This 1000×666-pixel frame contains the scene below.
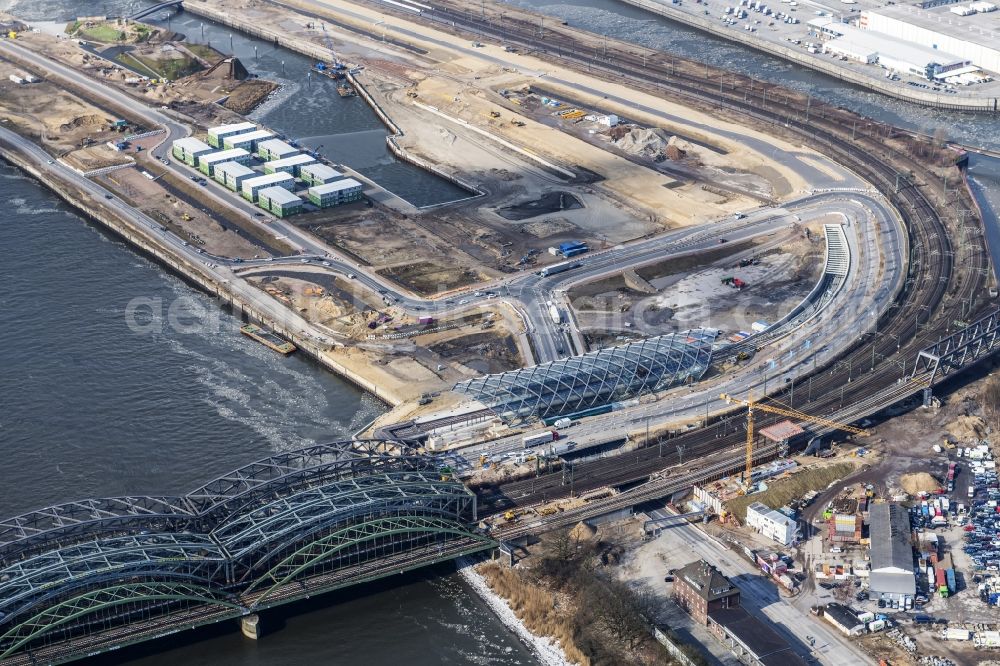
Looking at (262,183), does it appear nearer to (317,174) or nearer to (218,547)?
(317,174)

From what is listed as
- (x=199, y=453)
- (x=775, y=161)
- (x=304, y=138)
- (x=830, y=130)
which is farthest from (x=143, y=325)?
(x=830, y=130)

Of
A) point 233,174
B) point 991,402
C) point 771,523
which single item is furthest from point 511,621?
point 233,174

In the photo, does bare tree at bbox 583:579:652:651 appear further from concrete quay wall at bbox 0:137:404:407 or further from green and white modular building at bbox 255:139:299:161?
green and white modular building at bbox 255:139:299:161

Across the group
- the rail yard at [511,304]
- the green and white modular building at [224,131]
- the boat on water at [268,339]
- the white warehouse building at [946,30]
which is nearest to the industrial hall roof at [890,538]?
the rail yard at [511,304]

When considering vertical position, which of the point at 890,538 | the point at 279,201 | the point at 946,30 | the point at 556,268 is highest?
the point at 946,30

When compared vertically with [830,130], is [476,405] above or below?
below

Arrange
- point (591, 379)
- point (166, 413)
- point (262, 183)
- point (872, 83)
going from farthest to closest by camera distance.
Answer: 1. point (872, 83)
2. point (262, 183)
3. point (166, 413)
4. point (591, 379)

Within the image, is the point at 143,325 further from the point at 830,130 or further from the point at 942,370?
the point at 830,130

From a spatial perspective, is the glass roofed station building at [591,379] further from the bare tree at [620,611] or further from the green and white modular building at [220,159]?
the green and white modular building at [220,159]
